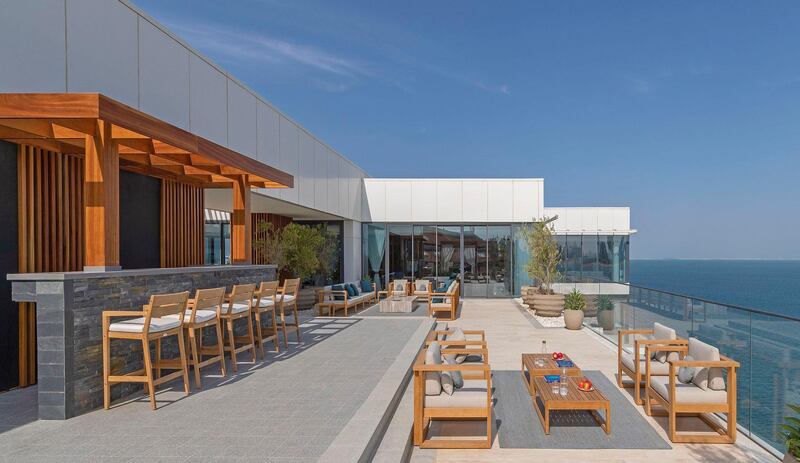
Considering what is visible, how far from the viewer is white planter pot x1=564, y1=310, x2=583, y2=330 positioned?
11.1 metres

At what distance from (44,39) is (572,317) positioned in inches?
432

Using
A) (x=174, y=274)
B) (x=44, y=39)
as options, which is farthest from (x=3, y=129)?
(x=174, y=274)

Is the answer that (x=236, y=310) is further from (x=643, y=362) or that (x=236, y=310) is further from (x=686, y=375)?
(x=686, y=375)

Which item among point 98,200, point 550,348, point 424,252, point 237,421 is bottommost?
point 550,348

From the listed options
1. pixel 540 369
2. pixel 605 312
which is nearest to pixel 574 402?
pixel 540 369

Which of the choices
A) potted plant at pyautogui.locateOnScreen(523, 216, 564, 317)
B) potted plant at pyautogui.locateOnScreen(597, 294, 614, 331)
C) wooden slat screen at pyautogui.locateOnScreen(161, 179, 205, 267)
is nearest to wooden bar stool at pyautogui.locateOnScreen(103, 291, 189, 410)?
wooden slat screen at pyautogui.locateOnScreen(161, 179, 205, 267)

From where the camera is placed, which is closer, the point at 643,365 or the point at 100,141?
the point at 100,141

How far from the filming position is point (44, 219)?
573 centimetres

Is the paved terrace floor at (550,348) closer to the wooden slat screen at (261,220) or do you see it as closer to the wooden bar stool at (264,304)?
the wooden bar stool at (264,304)

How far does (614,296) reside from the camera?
1015cm

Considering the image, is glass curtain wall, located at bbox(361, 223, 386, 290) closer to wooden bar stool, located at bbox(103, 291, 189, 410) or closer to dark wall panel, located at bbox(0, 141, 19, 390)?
dark wall panel, located at bbox(0, 141, 19, 390)

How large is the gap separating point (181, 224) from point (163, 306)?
4410 mm

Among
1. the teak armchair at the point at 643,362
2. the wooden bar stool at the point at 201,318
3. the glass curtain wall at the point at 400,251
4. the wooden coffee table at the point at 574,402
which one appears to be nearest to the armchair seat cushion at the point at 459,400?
the wooden coffee table at the point at 574,402

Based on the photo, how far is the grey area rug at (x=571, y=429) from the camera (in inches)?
174
